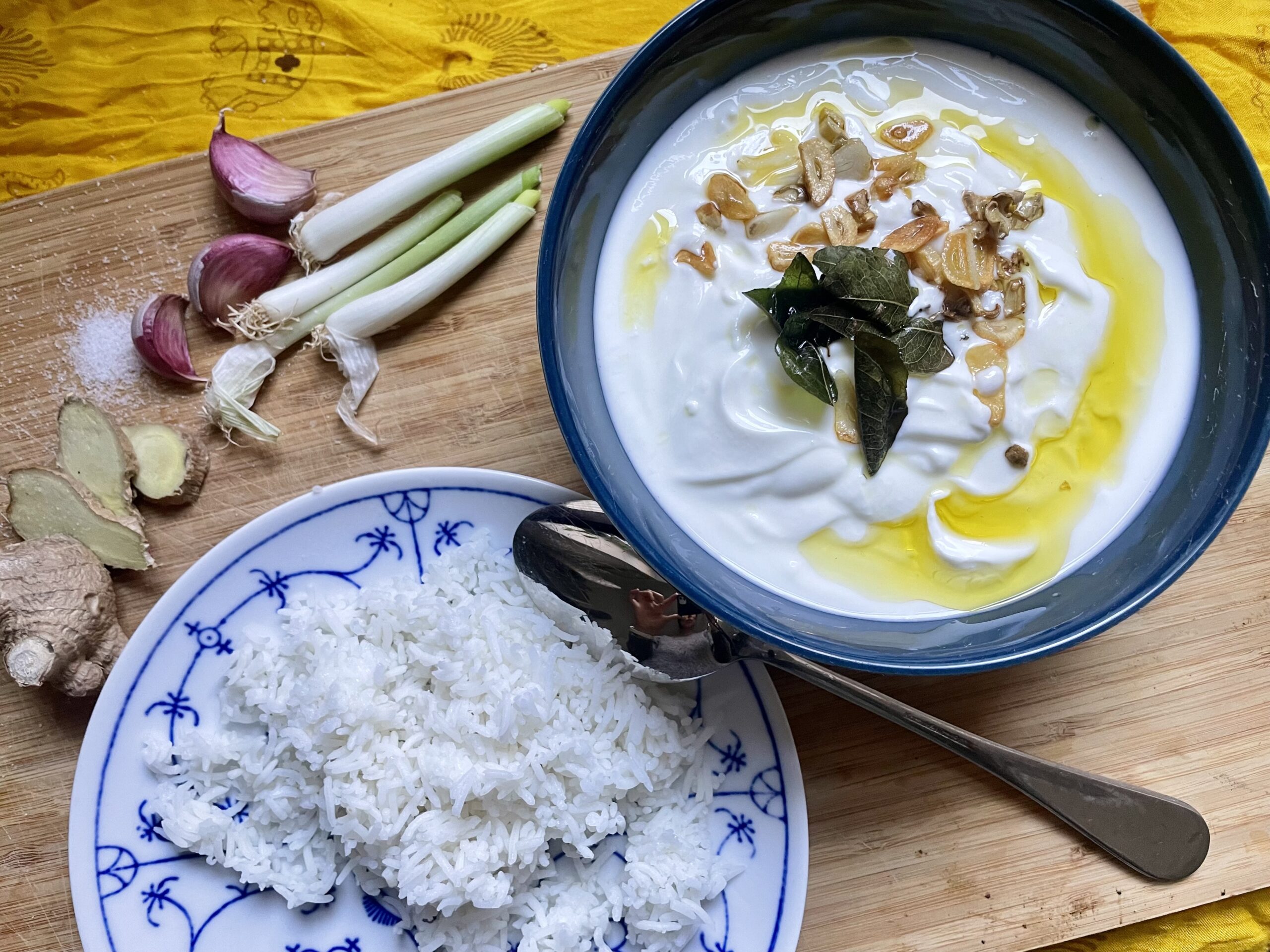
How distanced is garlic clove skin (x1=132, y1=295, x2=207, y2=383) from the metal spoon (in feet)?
2.64

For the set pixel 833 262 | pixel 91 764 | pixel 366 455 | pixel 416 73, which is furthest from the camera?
pixel 416 73

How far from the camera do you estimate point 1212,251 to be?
5.89 ft

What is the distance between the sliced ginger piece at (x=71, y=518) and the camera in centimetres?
196

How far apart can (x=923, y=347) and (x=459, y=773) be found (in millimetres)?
1138

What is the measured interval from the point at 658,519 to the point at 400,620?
568 millimetres

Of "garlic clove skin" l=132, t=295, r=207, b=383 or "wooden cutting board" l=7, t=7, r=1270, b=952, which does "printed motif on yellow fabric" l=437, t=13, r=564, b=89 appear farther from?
"garlic clove skin" l=132, t=295, r=207, b=383

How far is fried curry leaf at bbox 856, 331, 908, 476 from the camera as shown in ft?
5.36

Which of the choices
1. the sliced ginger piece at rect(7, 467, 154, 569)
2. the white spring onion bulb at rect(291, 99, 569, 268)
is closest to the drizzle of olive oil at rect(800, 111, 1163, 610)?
the white spring onion bulb at rect(291, 99, 569, 268)

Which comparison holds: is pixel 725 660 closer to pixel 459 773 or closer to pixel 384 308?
pixel 459 773

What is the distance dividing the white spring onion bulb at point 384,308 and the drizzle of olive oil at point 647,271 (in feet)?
1.21

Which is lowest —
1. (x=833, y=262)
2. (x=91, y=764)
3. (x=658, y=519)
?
(x=91, y=764)

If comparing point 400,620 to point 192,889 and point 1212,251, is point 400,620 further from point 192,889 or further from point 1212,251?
point 1212,251

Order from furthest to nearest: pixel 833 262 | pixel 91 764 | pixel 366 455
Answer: pixel 366 455 < pixel 91 764 < pixel 833 262

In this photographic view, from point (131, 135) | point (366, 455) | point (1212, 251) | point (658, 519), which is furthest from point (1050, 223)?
point (131, 135)
